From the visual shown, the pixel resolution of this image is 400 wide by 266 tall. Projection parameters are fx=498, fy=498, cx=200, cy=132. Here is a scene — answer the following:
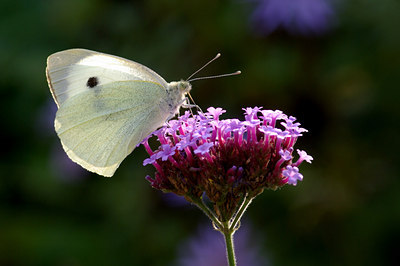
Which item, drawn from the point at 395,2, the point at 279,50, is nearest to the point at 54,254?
the point at 279,50

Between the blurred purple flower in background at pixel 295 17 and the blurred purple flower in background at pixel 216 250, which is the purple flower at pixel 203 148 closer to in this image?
the blurred purple flower in background at pixel 216 250

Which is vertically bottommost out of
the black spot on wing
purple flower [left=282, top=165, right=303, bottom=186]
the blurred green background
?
the blurred green background

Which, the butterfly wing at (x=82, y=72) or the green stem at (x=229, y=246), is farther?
the butterfly wing at (x=82, y=72)

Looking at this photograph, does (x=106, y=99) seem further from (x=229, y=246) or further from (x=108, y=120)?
(x=229, y=246)

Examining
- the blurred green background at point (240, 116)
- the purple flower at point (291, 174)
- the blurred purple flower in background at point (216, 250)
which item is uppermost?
the purple flower at point (291, 174)

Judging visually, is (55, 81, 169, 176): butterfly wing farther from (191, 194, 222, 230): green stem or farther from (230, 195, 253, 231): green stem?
(230, 195, 253, 231): green stem

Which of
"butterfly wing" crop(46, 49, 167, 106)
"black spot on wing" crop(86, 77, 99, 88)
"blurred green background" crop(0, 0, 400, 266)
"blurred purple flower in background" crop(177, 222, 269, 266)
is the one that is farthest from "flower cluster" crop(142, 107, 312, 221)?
"blurred green background" crop(0, 0, 400, 266)

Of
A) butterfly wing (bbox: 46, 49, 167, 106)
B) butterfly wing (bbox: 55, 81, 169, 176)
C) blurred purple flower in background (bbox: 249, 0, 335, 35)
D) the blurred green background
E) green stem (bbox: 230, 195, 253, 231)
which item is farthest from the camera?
blurred purple flower in background (bbox: 249, 0, 335, 35)

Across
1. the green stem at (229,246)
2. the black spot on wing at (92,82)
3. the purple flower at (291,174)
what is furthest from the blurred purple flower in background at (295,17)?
the green stem at (229,246)

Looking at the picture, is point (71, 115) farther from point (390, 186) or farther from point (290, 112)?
point (390, 186)
